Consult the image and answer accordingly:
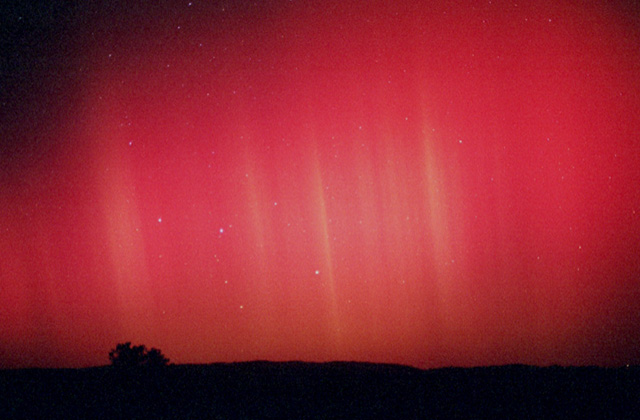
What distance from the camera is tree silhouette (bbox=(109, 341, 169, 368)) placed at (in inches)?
338

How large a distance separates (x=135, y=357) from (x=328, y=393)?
160 inches

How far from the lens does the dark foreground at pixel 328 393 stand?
6.02 metres

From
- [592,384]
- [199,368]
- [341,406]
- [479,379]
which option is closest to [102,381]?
[199,368]

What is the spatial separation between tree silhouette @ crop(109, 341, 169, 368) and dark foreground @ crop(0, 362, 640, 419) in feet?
0.83

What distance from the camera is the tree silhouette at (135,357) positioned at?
858 cm

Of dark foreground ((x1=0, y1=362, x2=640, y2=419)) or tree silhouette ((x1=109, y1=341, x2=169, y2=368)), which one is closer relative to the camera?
dark foreground ((x1=0, y1=362, x2=640, y2=419))

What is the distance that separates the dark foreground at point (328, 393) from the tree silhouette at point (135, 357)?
254mm

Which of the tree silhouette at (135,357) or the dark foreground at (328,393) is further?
the tree silhouette at (135,357)

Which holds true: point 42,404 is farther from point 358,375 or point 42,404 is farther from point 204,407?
point 358,375

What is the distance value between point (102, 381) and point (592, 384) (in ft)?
26.9

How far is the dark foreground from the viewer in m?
6.02

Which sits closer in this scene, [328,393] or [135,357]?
[328,393]

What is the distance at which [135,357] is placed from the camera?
870 cm

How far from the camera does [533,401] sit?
6.32 meters
